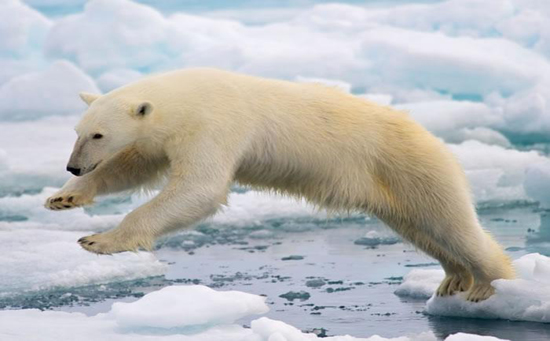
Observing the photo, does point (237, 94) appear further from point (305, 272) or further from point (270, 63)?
point (270, 63)

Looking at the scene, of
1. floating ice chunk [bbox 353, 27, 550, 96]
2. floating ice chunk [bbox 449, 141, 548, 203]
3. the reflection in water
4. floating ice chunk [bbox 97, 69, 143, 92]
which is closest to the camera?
the reflection in water

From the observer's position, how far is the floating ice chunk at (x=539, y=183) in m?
8.97

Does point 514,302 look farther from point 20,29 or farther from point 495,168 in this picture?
point 20,29

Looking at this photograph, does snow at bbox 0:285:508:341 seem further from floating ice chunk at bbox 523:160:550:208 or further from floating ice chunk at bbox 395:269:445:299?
floating ice chunk at bbox 523:160:550:208

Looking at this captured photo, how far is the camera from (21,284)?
21.3 feet

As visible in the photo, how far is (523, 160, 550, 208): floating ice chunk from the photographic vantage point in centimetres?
897

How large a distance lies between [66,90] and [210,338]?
957 cm

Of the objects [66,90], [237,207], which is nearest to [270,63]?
[66,90]

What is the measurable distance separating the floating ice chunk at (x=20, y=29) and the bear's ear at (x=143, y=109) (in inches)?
442

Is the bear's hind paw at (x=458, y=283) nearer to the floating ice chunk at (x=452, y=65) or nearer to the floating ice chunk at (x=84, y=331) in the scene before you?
the floating ice chunk at (x=84, y=331)

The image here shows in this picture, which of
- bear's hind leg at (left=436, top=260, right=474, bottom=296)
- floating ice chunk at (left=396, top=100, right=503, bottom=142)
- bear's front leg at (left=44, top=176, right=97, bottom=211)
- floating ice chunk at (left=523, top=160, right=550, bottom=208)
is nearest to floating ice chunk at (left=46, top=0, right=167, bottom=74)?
floating ice chunk at (left=396, top=100, right=503, bottom=142)

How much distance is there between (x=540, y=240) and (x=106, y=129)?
4284 millimetres

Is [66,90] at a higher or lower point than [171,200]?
higher

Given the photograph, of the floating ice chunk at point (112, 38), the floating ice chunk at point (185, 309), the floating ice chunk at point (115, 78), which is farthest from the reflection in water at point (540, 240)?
the floating ice chunk at point (112, 38)
